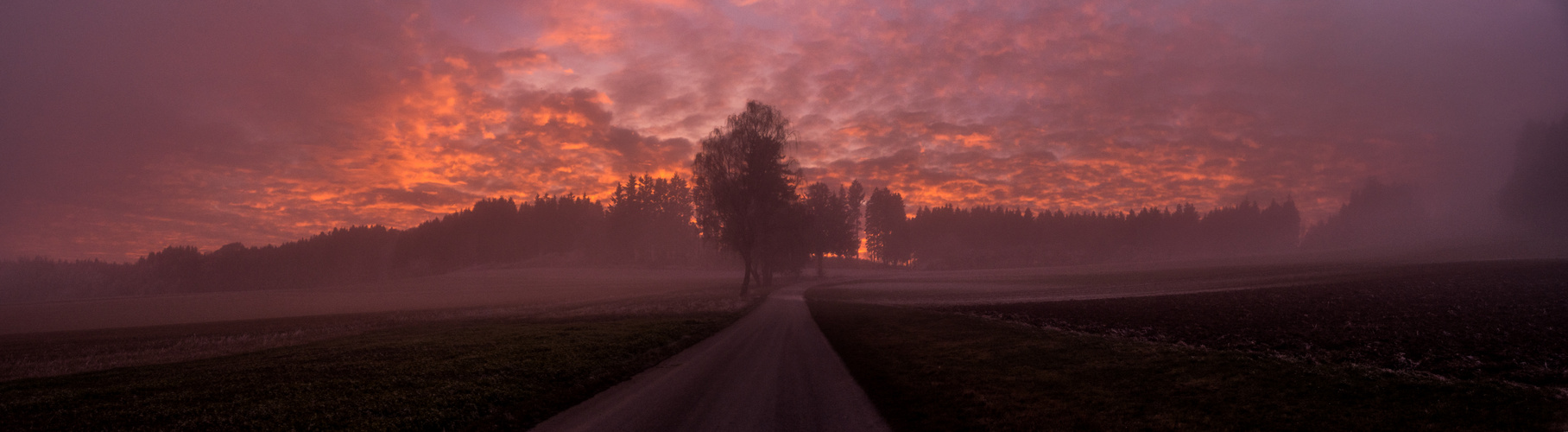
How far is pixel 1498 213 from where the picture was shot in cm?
14138

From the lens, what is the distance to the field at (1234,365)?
9.30m

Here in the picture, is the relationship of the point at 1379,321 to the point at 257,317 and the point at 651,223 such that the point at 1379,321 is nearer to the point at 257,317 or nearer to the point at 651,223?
the point at 257,317

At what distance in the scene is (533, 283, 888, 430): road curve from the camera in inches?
458

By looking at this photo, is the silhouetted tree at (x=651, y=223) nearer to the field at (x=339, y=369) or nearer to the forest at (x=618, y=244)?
the forest at (x=618, y=244)

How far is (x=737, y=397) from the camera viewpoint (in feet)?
45.6

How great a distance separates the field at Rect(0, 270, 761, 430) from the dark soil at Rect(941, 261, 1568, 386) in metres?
20.0

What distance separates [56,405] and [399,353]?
27.7 feet

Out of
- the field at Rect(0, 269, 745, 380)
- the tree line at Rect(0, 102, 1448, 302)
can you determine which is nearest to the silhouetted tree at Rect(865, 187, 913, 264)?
the tree line at Rect(0, 102, 1448, 302)

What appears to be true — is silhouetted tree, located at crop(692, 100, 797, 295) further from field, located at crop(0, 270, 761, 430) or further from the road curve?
the road curve

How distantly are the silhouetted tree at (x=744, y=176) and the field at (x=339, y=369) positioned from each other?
47.0 feet

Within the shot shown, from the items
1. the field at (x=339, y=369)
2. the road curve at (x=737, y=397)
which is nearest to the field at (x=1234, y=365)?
the road curve at (x=737, y=397)

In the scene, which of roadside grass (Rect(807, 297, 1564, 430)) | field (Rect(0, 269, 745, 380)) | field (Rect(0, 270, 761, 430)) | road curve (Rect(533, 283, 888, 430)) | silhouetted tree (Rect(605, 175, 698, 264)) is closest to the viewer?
roadside grass (Rect(807, 297, 1564, 430))

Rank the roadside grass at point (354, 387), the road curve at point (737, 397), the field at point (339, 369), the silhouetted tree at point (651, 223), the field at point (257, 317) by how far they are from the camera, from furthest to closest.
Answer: the silhouetted tree at point (651, 223) → the field at point (257, 317) → the field at point (339, 369) → the roadside grass at point (354, 387) → the road curve at point (737, 397)

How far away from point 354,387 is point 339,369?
4094mm
